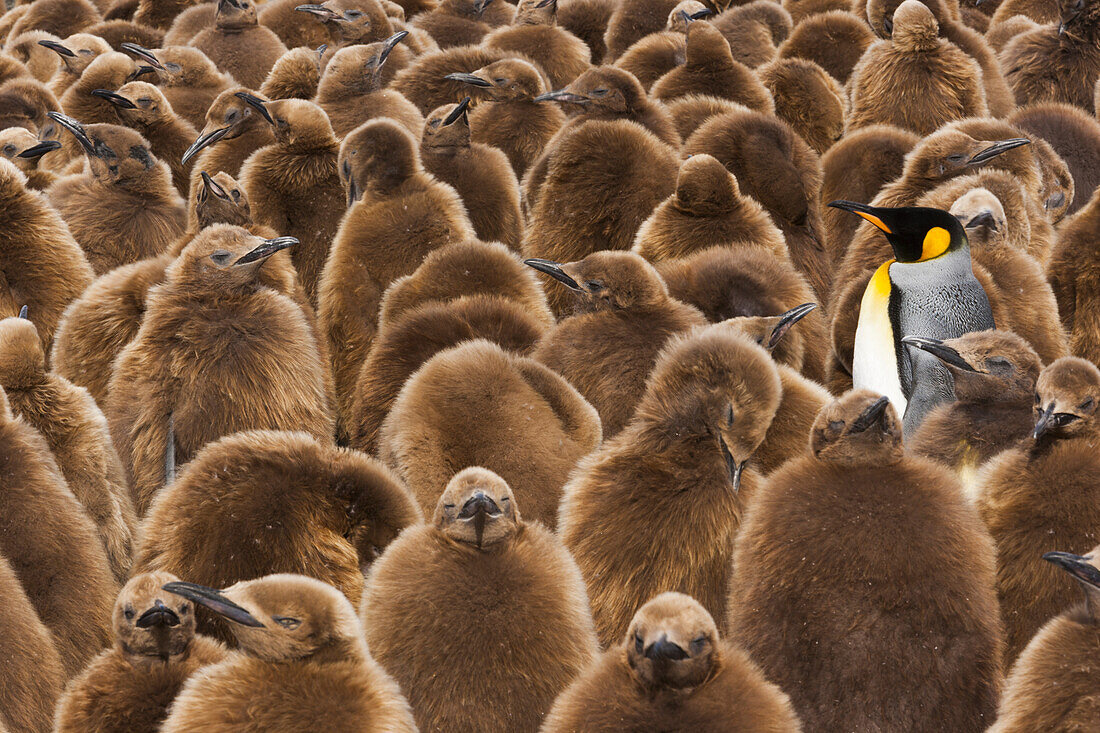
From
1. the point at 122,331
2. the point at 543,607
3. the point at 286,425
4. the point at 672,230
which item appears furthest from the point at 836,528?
the point at 122,331

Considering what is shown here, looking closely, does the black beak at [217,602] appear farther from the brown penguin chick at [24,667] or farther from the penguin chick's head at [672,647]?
the penguin chick's head at [672,647]

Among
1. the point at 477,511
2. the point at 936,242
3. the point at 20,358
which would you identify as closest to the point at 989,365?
the point at 936,242

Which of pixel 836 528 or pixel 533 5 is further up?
pixel 836 528

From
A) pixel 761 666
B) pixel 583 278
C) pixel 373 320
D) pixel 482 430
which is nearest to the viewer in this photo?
pixel 761 666

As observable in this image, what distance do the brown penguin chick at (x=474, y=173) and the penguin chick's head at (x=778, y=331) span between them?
129cm

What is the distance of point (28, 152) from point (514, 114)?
6.62ft

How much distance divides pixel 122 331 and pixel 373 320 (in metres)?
0.80

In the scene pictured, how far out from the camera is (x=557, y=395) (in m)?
3.78

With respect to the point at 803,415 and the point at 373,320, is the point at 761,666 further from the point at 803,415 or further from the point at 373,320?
the point at 373,320

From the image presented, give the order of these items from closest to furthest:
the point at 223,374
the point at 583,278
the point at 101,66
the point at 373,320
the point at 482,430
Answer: the point at 482,430 < the point at 223,374 < the point at 583,278 < the point at 373,320 < the point at 101,66

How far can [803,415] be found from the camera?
3.83 m

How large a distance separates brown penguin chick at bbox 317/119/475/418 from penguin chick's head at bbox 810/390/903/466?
1.94 meters

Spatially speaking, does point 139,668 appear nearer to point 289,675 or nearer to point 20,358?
point 289,675

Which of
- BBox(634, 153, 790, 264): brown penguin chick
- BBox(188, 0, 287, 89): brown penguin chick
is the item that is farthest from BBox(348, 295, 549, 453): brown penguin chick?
BBox(188, 0, 287, 89): brown penguin chick
